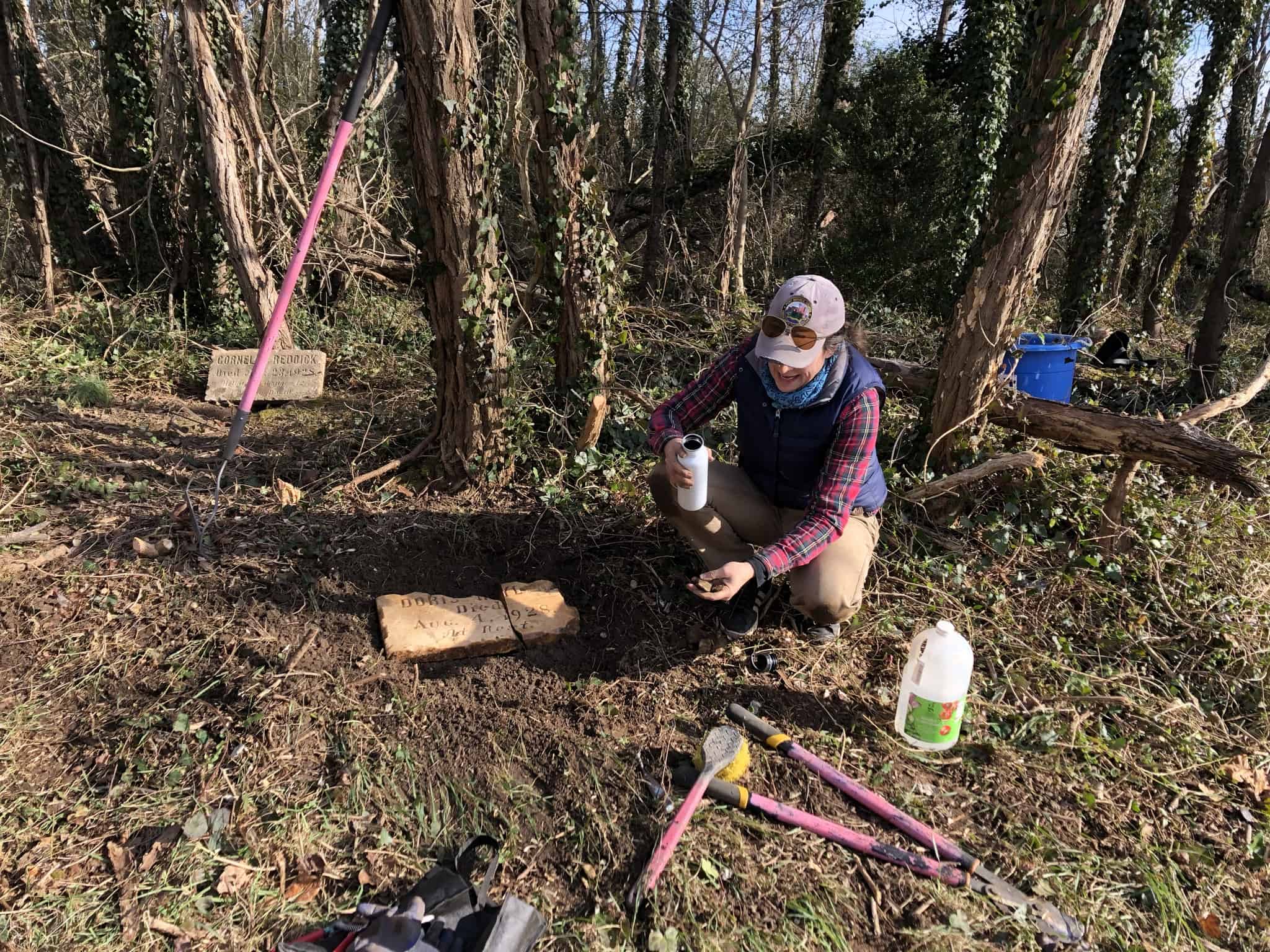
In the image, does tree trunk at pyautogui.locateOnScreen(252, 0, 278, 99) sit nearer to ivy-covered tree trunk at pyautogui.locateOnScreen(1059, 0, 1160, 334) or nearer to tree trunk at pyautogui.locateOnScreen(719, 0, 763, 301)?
tree trunk at pyautogui.locateOnScreen(719, 0, 763, 301)

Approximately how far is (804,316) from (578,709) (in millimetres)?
1633

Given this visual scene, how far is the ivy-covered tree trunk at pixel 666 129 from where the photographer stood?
25.9ft

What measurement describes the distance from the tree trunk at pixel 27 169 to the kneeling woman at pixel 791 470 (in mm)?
6472

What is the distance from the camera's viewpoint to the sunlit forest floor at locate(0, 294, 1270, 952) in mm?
2111

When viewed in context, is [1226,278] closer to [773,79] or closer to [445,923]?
[773,79]

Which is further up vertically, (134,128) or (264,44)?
(264,44)

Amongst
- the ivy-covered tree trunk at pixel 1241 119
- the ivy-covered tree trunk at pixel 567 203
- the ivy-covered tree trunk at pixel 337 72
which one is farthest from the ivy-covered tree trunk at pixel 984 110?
the ivy-covered tree trunk at pixel 337 72

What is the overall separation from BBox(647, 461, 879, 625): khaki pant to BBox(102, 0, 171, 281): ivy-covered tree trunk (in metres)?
6.10

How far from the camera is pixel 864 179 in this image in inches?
390

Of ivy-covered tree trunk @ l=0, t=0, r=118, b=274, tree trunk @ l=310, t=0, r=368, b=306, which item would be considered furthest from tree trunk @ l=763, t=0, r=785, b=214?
ivy-covered tree trunk @ l=0, t=0, r=118, b=274

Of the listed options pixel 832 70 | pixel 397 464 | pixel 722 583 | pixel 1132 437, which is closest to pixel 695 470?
pixel 722 583

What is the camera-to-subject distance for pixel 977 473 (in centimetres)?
360

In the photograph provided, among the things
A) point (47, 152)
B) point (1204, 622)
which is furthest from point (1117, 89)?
point (47, 152)

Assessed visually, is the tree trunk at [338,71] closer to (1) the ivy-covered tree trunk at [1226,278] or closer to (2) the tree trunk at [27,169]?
(2) the tree trunk at [27,169]
